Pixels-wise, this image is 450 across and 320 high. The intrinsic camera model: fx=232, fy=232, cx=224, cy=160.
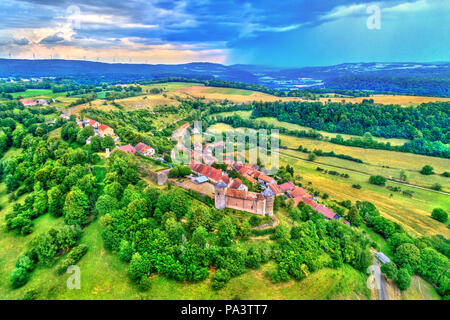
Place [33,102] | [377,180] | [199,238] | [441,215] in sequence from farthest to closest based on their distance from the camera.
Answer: [33,102] → [377,180] → [441,215] → [199,238]

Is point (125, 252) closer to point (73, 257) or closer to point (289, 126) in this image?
point (73, 257)

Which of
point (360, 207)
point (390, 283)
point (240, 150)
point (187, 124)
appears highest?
point (187, 124)

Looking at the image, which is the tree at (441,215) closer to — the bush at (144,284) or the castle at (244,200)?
the castle at (244,200)

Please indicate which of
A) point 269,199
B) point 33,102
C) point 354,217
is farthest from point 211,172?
point 33,102

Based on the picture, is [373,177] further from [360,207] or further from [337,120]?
[337,120]

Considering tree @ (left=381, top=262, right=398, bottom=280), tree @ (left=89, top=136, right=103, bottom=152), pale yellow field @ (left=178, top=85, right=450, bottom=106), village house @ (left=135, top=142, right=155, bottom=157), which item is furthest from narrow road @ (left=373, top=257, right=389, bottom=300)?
pale yellow field @ (left=178, top=85, right=450, bottom=106)

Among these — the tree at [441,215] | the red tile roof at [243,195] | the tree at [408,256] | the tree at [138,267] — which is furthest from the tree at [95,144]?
the tree at [441,215]

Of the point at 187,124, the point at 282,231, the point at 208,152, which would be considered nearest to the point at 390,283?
the point at 282,231
